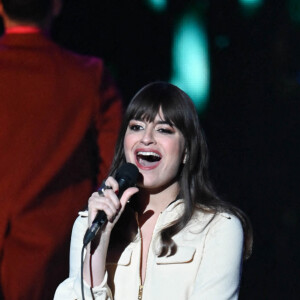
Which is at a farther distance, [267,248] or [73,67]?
[267,248]

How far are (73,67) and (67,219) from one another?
565 millimetres

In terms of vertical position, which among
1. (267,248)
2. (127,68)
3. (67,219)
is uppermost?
(127,68)

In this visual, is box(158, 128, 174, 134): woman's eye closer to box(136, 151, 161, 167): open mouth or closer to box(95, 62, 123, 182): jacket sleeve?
box(136, 151, 161, 167): open mouth

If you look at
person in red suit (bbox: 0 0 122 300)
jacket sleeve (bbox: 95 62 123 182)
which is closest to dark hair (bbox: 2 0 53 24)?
person in red suit (bbox: 0 0 122 300)

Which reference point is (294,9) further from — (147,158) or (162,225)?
(162,225)

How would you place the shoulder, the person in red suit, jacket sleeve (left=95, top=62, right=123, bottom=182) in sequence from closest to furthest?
the shoulder, the person in red suit, jacket sleeve (left=95, top=62, right=123, bottom=182)

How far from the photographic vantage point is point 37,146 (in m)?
2.49

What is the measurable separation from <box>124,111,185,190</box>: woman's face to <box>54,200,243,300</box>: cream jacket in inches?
5.8

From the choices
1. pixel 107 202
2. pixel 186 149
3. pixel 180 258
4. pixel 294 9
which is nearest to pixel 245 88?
pixel 294 9

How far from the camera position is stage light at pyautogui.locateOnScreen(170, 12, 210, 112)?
3.08 m

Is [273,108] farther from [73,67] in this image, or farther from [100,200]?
[100,200]

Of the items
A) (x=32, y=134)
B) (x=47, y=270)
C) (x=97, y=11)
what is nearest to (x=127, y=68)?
(x=97, y=11)

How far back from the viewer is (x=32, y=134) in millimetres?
2492

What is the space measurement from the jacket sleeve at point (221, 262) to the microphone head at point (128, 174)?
11.7 inches
